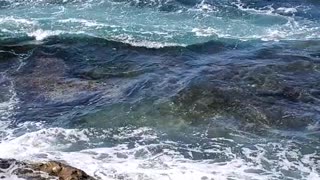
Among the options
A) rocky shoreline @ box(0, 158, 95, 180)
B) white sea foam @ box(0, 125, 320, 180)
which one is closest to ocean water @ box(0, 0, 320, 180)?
white sea foam @ box(0, 125, 320, 180)

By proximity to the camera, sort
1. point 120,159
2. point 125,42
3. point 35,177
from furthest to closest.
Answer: point 125,42 < point 120,159 < point 35,177

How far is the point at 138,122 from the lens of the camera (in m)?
11.8

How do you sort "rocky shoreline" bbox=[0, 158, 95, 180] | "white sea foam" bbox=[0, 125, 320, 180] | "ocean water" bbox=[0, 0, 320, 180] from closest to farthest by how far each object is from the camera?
"rocky shoreline" bbox=[0, 158, 95, 180] < "white sea foam" bbox=[0, 125, 320, 180] < "ocean water" bbox=[0, 0, 320, 180]

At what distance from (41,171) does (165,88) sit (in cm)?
512

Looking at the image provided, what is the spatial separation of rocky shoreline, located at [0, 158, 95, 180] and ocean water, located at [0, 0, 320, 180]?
16 centimetres

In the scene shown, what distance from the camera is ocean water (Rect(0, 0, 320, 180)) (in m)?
10.3

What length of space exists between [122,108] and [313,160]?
4667mm

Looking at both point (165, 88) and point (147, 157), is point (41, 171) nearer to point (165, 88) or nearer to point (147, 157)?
point (147, 157)

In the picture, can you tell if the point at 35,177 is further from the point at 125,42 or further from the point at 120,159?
the point at 125,42

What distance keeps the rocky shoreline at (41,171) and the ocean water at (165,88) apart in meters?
0.16

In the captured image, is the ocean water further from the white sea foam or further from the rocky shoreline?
the rocky shoreline

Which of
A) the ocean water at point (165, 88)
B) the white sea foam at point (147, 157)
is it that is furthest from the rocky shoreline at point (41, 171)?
the white sea foam at point (147, 157)

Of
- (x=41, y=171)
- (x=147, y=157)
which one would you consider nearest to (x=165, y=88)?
(x=147, y=157)

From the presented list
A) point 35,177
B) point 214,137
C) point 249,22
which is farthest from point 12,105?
point 249,22
